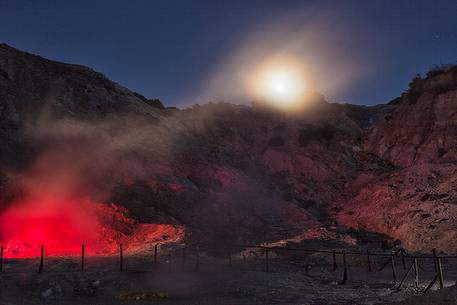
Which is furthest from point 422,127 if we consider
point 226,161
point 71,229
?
point 71,229

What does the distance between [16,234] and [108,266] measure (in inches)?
450

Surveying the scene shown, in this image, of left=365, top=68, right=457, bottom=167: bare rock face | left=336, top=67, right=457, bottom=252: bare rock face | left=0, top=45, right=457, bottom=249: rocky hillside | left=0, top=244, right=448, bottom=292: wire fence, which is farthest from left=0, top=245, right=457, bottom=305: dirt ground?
left=365, top=68, right=457, bottom=167: bare rock face

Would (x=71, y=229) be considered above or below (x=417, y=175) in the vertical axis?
below

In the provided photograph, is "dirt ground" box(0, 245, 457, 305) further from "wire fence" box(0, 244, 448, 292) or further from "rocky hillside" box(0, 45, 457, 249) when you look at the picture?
"rocky hillside" box(0, 45, 457, 249)

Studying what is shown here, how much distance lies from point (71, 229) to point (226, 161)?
23685 millimetres

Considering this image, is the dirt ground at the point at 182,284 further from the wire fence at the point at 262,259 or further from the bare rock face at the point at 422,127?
the bare rock face at the point at 422,127

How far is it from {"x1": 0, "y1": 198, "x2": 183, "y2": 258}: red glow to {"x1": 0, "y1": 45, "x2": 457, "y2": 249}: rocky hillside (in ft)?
4.51

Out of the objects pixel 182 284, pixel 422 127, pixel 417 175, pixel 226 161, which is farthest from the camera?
pixel 226 161

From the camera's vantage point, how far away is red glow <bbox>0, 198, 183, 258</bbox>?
32.4 metres

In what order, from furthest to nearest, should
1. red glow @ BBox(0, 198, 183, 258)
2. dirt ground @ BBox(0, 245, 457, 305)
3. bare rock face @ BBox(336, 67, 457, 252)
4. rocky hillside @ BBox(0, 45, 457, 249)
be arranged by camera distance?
rocky hillside @ BBox(0, 45, 457, 249), bare rock face @ BBox(336, 67, 457, 252), red glow @ BBox(0, 198, 183, 258), dirt ground @ BBox(0, 245, 457, 305)

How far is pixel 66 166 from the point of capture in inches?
1585

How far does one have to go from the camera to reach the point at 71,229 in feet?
112

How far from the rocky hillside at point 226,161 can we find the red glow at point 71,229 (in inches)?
54.1

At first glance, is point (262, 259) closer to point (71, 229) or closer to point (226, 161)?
point (71, 229)
